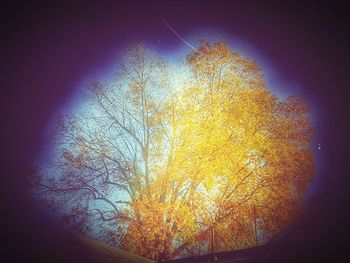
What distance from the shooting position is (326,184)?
1155 cm

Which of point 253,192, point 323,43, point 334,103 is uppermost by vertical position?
point 323,43

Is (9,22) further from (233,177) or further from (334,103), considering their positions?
(334,103)

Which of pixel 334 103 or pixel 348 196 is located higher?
pixel 334 103

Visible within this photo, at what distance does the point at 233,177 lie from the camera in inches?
472

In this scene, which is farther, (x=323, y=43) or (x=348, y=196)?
(x=323, y=43)

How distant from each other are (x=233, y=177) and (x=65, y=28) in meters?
12.0

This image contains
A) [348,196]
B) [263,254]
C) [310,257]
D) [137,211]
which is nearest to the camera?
[310,257]

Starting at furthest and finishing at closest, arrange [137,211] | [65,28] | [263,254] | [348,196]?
1. [65,28]
2. [137,211]
3. [348,196]
4. [263,254]

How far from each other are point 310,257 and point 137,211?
7.16 m

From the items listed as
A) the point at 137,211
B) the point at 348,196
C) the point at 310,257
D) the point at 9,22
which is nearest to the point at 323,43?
the point at 348,196

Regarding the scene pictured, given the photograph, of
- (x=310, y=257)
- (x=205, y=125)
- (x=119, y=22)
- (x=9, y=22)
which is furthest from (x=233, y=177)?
(x=9, y=22)

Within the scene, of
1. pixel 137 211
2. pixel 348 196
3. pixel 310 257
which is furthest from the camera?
pixel 137 211

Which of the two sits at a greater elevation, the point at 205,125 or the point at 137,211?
the point at 205,125

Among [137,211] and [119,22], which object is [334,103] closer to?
[137,211]
